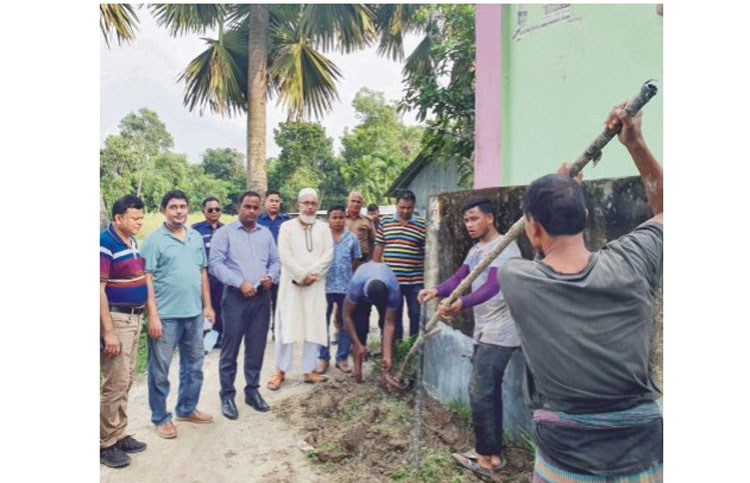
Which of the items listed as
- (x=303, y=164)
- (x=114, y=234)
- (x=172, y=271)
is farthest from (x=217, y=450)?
(x=303, y=164)

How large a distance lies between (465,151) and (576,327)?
415 centimetres

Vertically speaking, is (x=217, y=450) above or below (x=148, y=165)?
below

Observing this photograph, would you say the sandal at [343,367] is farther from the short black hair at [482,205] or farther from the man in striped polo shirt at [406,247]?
the short black hair at [482,205]

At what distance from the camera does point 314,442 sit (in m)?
3.01

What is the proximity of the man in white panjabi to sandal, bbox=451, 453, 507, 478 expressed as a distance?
166 centimetres

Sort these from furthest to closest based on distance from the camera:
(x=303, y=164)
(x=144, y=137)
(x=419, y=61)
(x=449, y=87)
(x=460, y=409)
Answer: (x=303, y=164), (x=419, y=61), (x=449, y=87), (x=460, y=409), (x=144, y=137)

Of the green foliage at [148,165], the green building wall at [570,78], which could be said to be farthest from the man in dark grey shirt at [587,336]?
the green foliage at [148,165]

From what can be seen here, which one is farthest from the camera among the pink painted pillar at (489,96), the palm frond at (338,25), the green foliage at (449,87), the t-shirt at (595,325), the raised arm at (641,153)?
the green foliage at (449,87)

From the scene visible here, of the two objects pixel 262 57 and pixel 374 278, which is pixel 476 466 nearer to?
pixel 374 278

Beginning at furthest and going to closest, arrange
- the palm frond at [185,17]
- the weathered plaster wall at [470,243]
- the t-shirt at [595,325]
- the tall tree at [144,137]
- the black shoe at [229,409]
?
the black shoe at [229,409] → the palm frond at [185,17] → the tall tree at [144,137] → the weathered plaster wall at [470,243] → the t-shirt at [595,325]

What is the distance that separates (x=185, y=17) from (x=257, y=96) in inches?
41.4

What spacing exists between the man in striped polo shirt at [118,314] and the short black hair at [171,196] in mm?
315

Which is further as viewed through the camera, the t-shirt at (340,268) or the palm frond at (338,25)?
the t-shirt at (340,268)

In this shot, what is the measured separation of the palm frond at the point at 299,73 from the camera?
4.02 m
